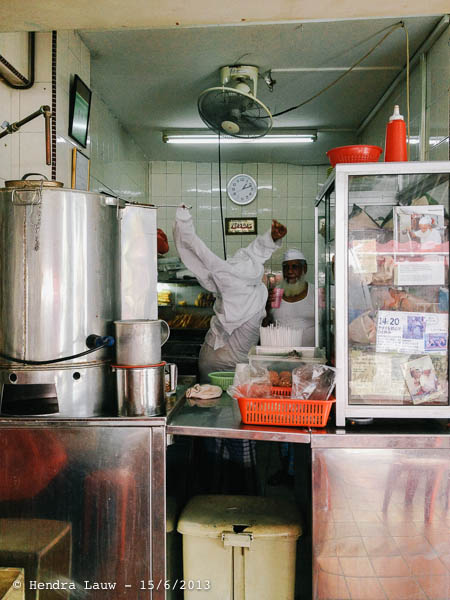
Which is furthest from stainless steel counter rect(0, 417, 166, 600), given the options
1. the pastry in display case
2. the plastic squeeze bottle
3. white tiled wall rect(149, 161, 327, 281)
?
white tiled wall rect(149, 161, 327, 281)

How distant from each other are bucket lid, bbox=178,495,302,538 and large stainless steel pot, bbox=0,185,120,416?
0.68 meters

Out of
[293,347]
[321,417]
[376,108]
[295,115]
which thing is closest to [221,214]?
[295,115]

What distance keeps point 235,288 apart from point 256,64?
5.96 ft

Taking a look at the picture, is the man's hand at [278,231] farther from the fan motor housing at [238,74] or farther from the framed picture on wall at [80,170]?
the framed picture on wall at [80,170]

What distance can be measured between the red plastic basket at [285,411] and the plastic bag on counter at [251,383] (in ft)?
0.16

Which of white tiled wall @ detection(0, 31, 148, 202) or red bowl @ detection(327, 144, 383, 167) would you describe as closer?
→ red bowl @ detection(327, 144, 383, 167)

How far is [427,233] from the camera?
1.94m

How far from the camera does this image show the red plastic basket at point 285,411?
193 cm

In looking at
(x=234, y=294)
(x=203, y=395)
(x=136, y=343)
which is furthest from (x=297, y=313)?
(x=136, y=343)

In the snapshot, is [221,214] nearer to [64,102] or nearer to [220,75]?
[220,75]

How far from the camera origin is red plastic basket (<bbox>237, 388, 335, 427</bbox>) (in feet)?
6.33

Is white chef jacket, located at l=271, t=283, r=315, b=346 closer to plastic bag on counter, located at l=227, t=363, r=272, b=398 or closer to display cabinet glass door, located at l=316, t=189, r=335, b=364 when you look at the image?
display cabinet glass door, located at l=316, t=189, r=335, b=364

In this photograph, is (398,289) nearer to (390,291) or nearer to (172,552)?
(390,291)

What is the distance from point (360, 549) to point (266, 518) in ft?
1.34
